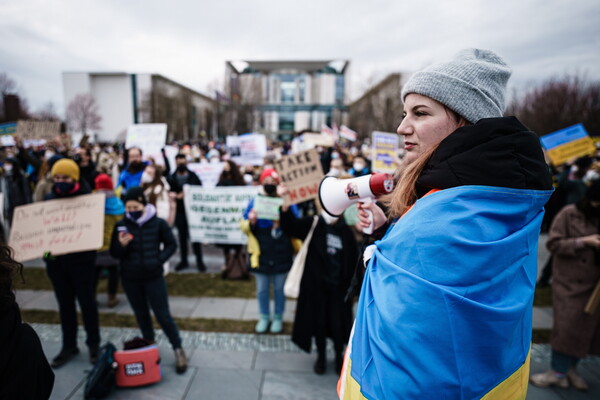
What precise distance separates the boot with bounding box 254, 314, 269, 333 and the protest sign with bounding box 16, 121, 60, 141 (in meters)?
14.5

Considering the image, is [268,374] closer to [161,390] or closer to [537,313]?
[161,390]

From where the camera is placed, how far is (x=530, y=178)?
0.95 metres

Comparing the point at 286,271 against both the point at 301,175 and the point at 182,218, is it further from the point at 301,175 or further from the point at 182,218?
the point at 182,218

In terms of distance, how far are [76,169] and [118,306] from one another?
7.62 ft

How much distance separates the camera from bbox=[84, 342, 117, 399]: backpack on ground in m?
3.05

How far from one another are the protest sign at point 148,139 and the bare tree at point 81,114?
58.2 metres

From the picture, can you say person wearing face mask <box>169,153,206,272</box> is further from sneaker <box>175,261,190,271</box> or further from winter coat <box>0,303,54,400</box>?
winter coat <box>0,303,54,400</box>

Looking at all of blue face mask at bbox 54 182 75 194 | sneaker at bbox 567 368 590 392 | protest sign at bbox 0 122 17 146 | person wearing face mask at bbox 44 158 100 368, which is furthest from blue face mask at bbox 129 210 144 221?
protest sign at bbox 0 122 17 146

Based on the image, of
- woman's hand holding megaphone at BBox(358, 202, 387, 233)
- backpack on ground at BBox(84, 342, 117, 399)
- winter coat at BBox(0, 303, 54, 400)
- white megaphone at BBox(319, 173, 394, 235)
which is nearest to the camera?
winter coat at BBox(0, 303, 54, 400)

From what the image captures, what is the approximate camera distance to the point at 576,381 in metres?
3.33

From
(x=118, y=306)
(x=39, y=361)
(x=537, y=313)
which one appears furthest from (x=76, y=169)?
(x=537, y=313)

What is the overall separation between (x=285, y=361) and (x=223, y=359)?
2.18ft

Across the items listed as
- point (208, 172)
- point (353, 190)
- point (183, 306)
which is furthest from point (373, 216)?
point (208, 172)

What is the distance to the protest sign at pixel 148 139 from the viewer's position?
768 cm
